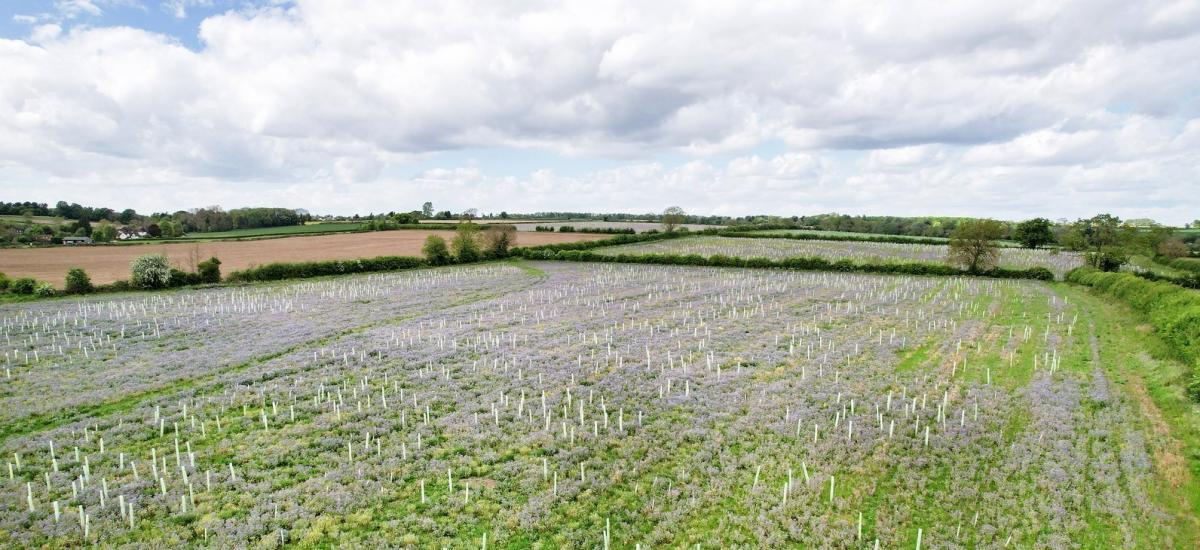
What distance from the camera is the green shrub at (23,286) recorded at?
4575cm

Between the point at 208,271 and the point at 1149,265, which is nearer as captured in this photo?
the point at 208,271

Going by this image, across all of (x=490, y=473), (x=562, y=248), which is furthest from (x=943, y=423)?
(x=562, y=248)

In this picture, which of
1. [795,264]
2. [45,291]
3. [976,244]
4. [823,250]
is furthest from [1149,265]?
[45,291]

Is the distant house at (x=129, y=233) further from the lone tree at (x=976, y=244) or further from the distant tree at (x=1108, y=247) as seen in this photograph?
the distant tree at (x=1108, y=247)

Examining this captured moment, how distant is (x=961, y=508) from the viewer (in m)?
12.0

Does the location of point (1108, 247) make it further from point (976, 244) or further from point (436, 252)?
point (436, 252)

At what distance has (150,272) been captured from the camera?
49.5 meters

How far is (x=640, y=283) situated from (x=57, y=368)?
40.7m

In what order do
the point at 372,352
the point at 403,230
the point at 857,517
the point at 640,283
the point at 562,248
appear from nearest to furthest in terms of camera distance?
the point at 857,517 < the point at 372,352 < the point at 640,283 < the point at 562,248 < the point at 403,230

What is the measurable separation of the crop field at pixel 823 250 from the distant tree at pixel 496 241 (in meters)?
13.3

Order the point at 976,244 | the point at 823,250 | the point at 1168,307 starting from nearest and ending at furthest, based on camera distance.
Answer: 1. the point at 1168,307
2. the point at 976,244
3. the point at 823,250

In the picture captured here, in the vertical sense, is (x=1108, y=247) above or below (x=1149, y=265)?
above

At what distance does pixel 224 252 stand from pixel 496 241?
129 feet

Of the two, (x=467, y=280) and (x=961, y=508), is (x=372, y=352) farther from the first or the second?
(x=467, y=280)
